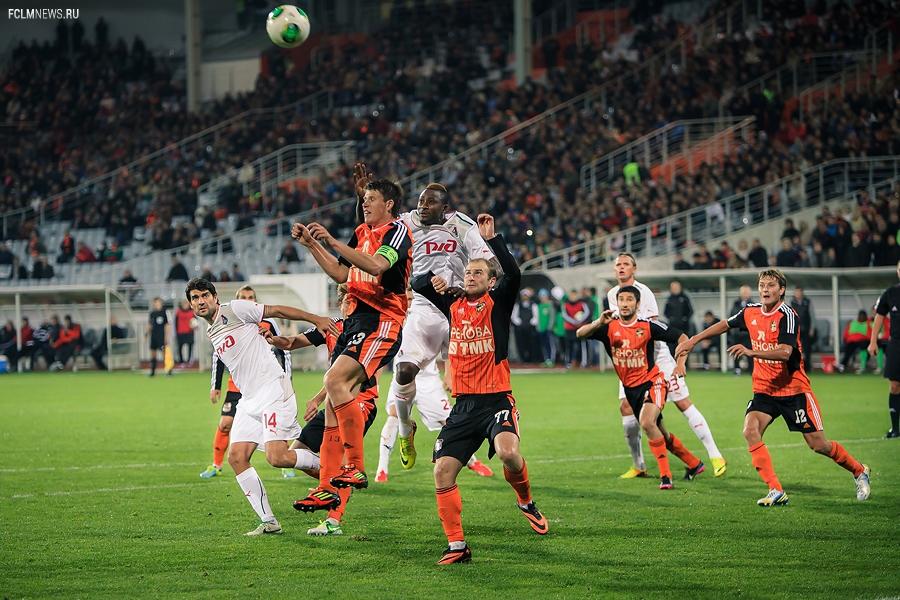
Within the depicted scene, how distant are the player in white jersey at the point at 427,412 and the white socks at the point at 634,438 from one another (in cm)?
149

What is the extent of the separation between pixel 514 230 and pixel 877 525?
2318 centimetres

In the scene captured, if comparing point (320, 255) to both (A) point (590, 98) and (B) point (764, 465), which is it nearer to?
(B) point (764, 465)

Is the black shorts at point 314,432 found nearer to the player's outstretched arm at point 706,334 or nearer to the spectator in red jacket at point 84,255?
the player's outstretched arm at point 706,334

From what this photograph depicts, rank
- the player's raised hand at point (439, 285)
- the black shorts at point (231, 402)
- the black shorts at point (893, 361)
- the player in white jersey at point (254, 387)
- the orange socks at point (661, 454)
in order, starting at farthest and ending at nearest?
the black shorts at point (893, 361)
the black shorts at point (231, 402)
the orange socks at point (661, 454)
the player in white jersey at point (254, 387)
the player's raised hand at point (439, 285)

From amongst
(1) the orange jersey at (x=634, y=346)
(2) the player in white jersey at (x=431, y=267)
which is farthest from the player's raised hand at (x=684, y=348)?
(2) the player in white jersey at (x=431, y=267)

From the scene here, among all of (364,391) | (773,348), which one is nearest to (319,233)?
(364,391)

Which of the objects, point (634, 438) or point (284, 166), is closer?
point (634, 438)

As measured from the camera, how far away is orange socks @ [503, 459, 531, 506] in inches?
277

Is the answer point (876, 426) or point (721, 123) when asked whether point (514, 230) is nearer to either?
point (721, 123)

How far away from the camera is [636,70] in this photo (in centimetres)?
3594

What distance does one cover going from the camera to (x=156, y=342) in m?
26.1

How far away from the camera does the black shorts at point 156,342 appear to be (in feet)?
85.1

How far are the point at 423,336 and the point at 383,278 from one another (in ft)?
5.00

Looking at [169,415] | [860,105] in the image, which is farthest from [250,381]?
[860,105]
